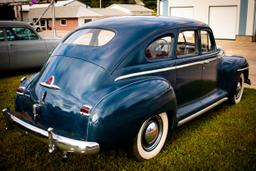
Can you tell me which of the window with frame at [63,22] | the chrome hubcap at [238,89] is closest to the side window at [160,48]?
the chrome hubcap at [238,89]

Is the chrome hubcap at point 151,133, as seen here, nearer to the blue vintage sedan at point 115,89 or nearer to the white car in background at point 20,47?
the blue vintage sedan at point 115,89

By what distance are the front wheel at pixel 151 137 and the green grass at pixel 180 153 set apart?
11cm

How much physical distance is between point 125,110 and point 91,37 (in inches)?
55.2

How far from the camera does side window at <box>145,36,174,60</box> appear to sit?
408cm

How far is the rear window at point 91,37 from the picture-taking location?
4.05 m

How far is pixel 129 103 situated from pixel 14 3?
28.0 m

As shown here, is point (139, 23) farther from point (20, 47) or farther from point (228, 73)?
point (20, 47)

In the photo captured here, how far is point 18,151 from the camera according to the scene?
411 cm

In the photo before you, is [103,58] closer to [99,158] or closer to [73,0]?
[99,158]

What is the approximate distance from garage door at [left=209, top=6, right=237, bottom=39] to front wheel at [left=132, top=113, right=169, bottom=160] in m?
16.8

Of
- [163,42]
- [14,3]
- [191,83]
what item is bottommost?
[191,83]

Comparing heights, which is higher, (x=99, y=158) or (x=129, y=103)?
(x=129, y=103)

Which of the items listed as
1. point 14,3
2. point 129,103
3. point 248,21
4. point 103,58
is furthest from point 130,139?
point 14,3

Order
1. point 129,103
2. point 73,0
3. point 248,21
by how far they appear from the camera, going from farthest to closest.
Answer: point 73,0 < point 248,21 < point 129,103
